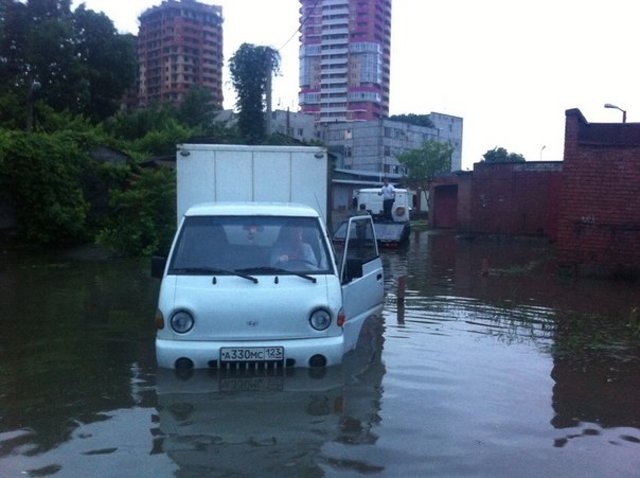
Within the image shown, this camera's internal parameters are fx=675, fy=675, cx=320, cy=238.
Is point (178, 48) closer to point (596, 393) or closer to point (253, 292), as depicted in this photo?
point (253, 292)

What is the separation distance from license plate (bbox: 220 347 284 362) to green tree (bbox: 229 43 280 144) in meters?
26.8

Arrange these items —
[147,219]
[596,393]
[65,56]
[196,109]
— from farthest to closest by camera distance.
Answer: [196,109] < [65,56] < [147,219] < [596,393]

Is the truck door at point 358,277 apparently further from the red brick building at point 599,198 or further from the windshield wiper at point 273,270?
the red brick building at point 599,198

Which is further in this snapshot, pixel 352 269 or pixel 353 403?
pixel 352 269

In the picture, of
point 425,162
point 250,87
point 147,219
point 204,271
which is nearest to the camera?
point 204,271

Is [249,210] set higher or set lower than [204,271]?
higher

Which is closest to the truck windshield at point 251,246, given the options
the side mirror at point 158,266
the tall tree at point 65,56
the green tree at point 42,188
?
the side mirror at point 158,266

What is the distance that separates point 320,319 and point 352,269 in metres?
0.94

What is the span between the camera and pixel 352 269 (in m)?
7.13

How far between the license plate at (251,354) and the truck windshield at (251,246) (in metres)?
0.80

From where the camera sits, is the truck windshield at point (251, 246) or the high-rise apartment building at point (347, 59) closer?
the truck windshield at point (251, 246)

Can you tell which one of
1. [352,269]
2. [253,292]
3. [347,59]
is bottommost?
[253,292]

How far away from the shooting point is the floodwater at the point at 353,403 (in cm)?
491

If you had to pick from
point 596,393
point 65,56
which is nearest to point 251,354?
point 596,393
